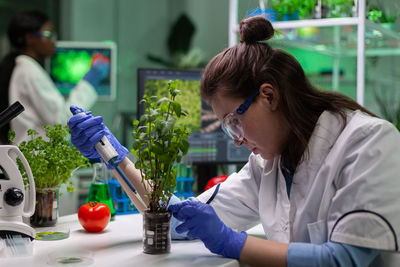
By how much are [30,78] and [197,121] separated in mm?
1208

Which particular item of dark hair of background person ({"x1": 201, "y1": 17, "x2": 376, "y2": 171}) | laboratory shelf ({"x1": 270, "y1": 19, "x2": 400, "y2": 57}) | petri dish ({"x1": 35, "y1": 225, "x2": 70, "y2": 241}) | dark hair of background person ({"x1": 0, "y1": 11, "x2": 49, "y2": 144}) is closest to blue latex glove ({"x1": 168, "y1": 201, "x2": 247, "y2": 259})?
dark hair of background person ({"x1": 201, "y1": 17, "x2": 376, "y2": 171})

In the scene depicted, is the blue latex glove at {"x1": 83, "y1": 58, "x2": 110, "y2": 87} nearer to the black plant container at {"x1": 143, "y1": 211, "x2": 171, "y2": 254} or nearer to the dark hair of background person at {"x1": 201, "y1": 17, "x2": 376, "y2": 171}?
the dark hair of background person at {"x1": 201, "y1": 17, "x2": 376, "y2": 171}

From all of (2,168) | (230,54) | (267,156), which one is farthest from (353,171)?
(2,168)

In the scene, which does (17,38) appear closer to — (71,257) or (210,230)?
(71,257)

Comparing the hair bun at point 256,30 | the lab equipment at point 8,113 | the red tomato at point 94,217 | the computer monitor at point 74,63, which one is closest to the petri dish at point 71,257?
the red tomato at point 94,217

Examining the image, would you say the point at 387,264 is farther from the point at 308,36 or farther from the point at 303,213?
the point at 308,36

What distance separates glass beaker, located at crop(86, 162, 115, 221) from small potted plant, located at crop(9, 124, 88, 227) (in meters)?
0.12

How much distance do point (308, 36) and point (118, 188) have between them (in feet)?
6.89

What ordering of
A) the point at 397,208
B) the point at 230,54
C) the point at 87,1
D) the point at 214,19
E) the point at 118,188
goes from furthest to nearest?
the point at 214,19
the point at 87,1
the point at 118,188
the point at 230,54
the point at 397,208

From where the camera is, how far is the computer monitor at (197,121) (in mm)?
2059

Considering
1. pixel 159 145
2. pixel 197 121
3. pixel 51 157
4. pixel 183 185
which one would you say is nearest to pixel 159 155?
pixel 159 145

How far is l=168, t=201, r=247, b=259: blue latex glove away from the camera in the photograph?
1176 millimetres

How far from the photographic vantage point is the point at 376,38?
278 centimetres

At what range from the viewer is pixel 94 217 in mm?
1469
